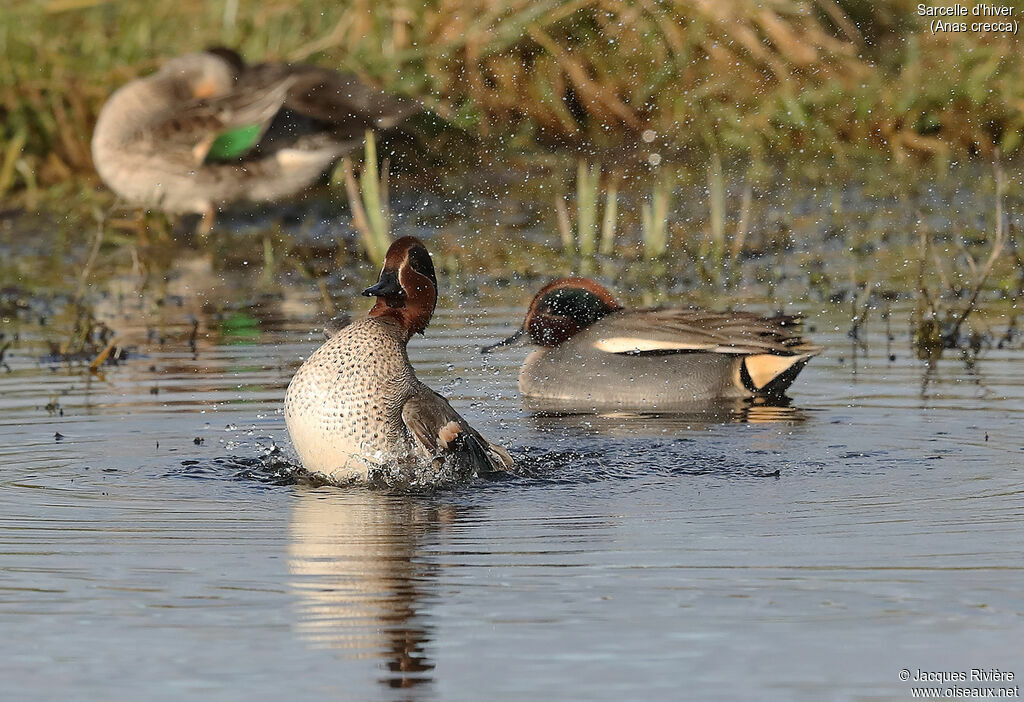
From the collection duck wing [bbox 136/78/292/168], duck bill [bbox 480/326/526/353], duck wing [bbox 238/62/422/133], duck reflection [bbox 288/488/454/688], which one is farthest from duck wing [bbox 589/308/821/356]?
duck wing [bbox 238/62/422/133]

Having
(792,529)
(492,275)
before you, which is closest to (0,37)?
(492,275)

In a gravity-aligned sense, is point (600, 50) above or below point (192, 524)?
above

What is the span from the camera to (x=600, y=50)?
41.5 feet

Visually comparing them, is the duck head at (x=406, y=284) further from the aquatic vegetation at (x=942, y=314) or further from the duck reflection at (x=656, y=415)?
the aquatic vegetation at (x=942, y=314)

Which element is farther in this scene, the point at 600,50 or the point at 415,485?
the point at 600,50

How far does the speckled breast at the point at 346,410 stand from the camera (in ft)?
18.5

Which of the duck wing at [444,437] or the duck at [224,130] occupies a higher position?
the duck at [224,130]

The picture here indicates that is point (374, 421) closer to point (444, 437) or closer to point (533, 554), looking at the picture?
point (444, 437)

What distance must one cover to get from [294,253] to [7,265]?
1.57m

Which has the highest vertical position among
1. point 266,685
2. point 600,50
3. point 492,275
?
point 600,50

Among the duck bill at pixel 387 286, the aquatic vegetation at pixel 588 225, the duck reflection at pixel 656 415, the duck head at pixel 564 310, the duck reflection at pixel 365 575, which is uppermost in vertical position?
the aquatic vegetation at pixel 588 225

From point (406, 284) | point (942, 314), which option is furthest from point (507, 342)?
point (942, 314)

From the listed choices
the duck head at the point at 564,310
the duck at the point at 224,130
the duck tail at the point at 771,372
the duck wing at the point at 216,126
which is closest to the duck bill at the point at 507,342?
the duck head at the point at 564,310

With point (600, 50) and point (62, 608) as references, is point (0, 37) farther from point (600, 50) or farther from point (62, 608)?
point (62, 608)
